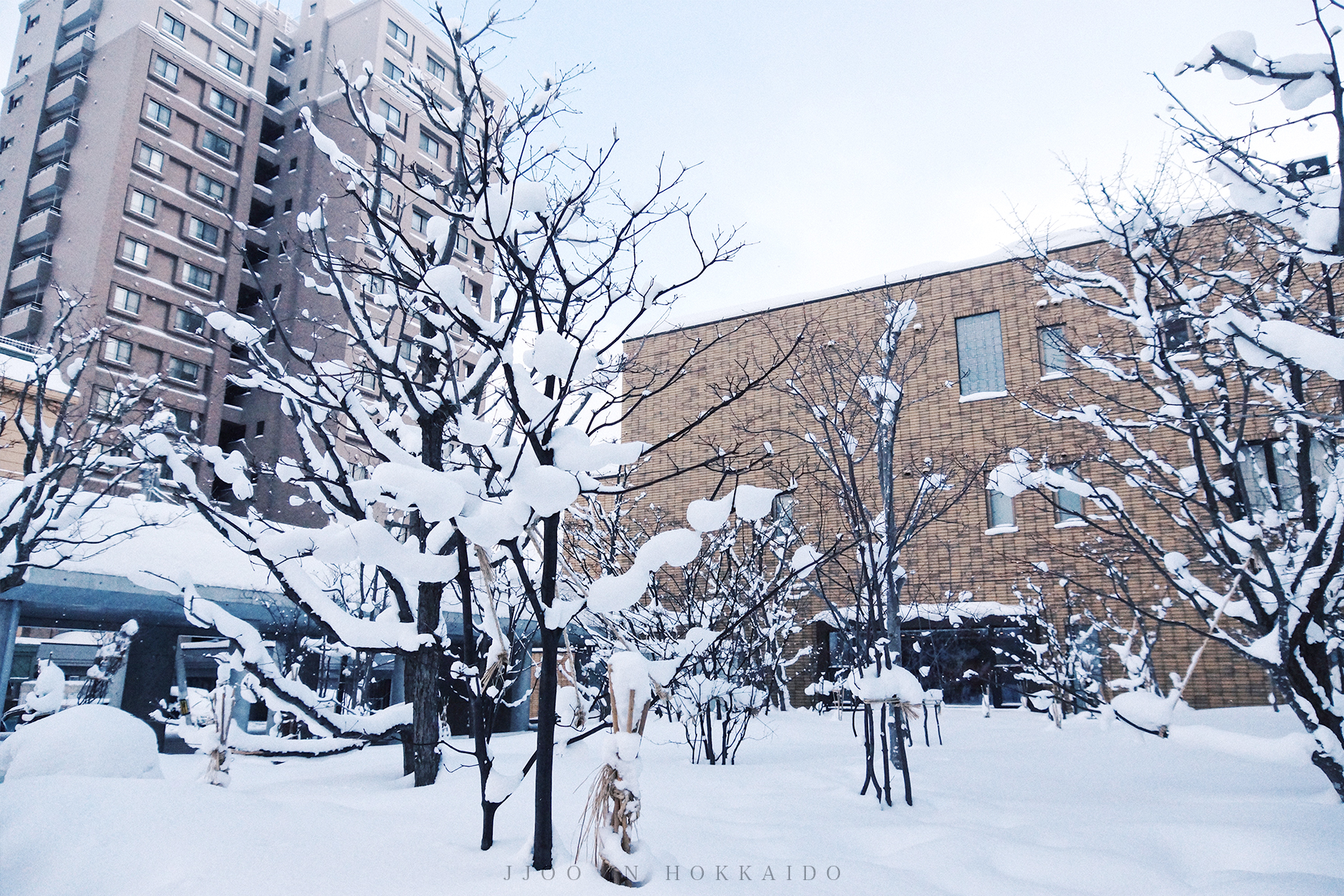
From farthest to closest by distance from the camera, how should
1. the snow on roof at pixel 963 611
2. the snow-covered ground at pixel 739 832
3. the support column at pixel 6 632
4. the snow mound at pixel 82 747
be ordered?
the snow on roof at pixel 963 611 → the support column at pixel 6 632 → the snow mound at pixel 82 747 → the snow-covered ground at pixel 739 832

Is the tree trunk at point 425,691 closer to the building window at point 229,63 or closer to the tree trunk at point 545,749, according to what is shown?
the tree trunk at point 545,749

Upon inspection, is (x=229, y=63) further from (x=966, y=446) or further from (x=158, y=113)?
(x=966, y=446)

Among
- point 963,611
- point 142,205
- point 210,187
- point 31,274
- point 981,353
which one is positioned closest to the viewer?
point 963,611

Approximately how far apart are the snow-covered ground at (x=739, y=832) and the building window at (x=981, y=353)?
10.8 metres

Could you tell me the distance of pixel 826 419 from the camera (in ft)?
22.6

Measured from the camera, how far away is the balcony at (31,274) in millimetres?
30016

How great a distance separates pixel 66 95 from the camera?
108 ft

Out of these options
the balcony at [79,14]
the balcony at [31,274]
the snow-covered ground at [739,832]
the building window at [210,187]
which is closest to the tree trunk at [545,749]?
the snow-covered ground at [739,832]

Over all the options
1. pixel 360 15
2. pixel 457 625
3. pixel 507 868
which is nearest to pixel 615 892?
pixel 507 868

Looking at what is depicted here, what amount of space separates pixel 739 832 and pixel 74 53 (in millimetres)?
44443

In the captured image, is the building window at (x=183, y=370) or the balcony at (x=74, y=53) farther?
the balcony at (x=74, y=53)

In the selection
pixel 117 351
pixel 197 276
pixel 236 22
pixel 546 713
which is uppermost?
pixel 236 22

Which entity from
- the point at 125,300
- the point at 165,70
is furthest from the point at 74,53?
the point at 125,300

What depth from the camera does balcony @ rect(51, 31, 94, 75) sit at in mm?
33406
